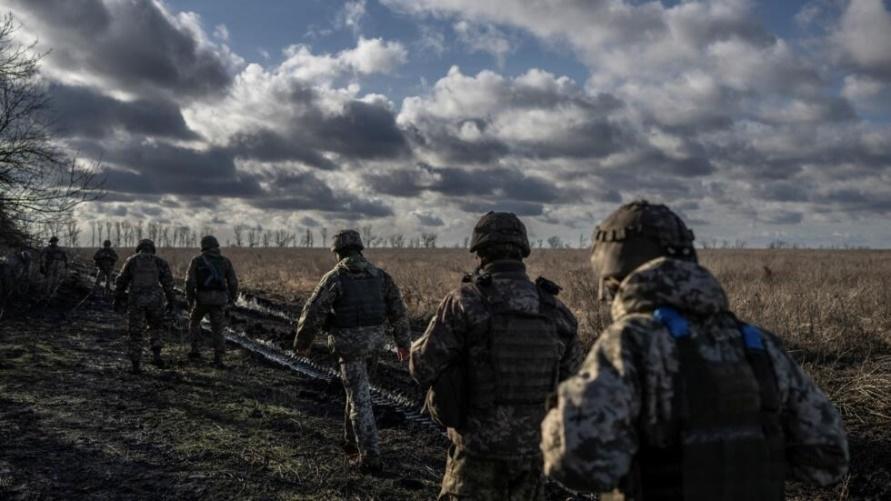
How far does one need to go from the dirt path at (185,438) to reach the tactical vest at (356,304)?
53.8 inches

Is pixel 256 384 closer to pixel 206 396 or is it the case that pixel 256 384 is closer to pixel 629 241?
pixel 206 396

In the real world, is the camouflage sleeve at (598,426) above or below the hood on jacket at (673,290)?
below

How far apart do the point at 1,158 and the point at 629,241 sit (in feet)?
74.3

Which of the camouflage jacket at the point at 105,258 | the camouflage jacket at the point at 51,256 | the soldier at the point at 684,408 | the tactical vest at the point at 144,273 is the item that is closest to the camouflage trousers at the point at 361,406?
the soldier at the point at 684,408

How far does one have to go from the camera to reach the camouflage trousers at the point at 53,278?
65.6 ft

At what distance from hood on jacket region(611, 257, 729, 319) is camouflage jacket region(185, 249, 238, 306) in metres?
10.1

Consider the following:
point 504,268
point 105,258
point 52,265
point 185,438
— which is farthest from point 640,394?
point 105,258

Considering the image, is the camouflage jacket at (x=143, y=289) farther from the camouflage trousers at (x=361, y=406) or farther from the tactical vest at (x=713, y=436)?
the tactical vest at (x=713, y=436)

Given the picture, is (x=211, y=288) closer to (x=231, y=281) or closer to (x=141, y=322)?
(x=231, y=281)

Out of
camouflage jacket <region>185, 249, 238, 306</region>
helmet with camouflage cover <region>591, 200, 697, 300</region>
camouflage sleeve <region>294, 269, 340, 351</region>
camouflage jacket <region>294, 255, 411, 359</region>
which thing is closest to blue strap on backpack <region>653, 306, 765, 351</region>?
helmet with camouflage cover <region>591, 200, 697, 300</region>

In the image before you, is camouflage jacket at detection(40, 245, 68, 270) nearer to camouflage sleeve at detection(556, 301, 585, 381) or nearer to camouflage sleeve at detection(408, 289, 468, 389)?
camouflage sleeve at detection(408, 289, 468, 389)

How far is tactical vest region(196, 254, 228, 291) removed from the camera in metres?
11.5

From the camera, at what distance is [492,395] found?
3.79 meters

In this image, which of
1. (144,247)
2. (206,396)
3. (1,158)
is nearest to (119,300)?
(144,247)
